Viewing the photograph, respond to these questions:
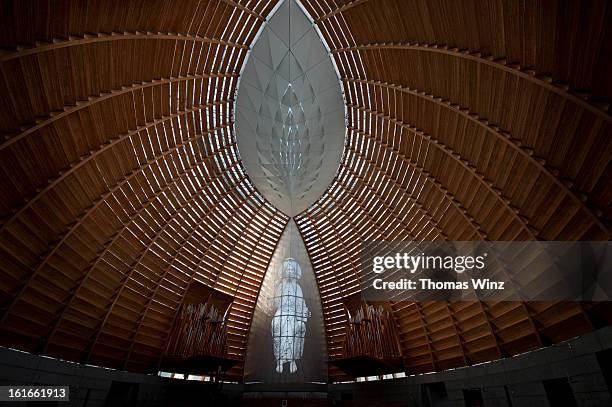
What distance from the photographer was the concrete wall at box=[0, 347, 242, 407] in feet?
70.4

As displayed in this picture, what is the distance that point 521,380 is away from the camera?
23.6m

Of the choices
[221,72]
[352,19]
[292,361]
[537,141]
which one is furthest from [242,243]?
[537,141]

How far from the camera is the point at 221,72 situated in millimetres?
26766

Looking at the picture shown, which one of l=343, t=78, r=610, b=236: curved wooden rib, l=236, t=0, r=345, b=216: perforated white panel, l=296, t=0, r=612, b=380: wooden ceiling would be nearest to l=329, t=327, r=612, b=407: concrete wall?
l=296, t=0, r=612, b=380: wooden ceiling

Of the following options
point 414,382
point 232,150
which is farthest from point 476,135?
point 414,382

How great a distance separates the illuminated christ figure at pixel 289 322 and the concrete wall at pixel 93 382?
20.4 ft

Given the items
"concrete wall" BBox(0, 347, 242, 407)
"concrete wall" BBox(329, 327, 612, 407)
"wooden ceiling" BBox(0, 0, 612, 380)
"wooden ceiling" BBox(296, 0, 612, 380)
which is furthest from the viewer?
"concrete wall" BBox(0, 347, 242, 407)

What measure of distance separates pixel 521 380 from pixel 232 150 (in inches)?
1072

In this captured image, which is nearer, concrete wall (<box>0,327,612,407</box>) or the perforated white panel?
concrete wall (<box>0,327,612,407</box>)

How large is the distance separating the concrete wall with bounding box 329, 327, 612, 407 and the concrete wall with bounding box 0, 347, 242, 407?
1243 centimetres

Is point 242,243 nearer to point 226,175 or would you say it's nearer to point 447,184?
point 226,175

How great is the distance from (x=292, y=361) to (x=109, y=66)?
1187 inches

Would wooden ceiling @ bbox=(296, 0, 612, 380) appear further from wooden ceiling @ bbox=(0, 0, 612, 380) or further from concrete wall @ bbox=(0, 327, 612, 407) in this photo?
concrete wall @ bbox=(0, 327, 612, 407)

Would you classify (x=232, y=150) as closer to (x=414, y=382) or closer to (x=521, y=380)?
(x=414, y=382)
